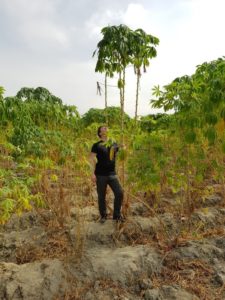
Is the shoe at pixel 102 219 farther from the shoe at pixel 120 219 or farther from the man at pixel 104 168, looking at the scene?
the man at pixel 104 168

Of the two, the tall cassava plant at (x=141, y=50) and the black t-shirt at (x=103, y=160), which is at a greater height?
the tall cassava plant at (x=141, y=50)

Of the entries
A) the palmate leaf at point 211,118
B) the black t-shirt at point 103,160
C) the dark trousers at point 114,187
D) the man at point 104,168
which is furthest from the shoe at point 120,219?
the palmate leaf at point 211,118

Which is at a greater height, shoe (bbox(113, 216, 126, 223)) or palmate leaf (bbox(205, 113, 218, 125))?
palmate leaf (bbox(205, 113, 218, 125))

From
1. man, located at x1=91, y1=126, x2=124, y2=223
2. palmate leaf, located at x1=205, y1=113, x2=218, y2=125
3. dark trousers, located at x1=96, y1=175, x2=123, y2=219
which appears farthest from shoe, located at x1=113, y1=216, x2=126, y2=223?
palmate leaf, located at x1=205, y1=113, x2=218, y2=125

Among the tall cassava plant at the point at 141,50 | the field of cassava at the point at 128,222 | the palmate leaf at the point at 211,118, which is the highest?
the tall cassava plant at the point at 141,50

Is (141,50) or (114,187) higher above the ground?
(141,50)

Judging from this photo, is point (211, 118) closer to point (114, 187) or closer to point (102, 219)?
point (114, 187)

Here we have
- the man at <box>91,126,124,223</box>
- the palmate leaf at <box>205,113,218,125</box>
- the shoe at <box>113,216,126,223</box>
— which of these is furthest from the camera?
the shoe at <box>113,216,126,223</box>

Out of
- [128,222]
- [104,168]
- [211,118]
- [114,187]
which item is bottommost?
[128,222]

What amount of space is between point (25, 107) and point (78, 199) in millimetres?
3053

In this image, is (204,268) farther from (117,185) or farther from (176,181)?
(117,185)

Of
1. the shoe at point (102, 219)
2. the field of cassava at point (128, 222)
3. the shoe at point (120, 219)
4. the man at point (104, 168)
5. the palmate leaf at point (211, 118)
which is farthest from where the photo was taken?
the shoe at point (102, 219)

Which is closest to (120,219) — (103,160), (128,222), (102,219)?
(128,222)

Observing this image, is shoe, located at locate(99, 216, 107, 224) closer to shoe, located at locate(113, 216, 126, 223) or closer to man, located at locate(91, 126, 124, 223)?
shoe, located at locate(113, 216, 126, 223)
